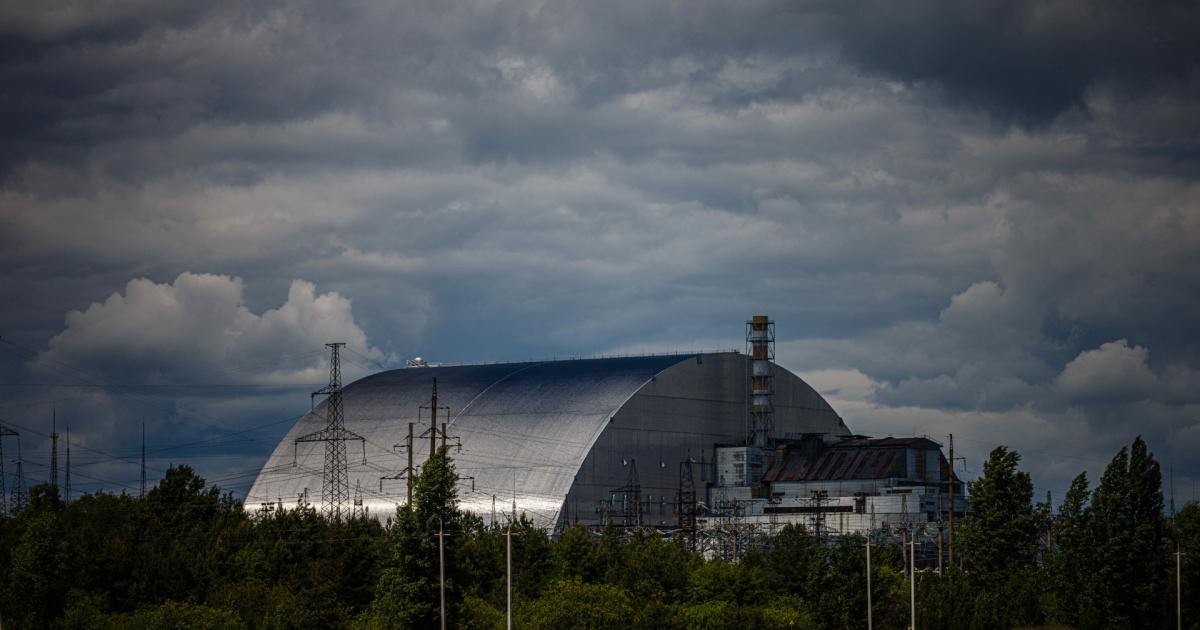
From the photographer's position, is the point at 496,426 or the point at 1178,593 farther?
the point at 496,426

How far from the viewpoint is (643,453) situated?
11838cm

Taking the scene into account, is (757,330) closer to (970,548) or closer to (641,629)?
(970,548)

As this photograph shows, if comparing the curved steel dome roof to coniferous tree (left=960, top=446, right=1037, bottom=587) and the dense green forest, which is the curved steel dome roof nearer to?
the dense green forest

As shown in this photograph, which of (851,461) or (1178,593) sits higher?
(851,461)

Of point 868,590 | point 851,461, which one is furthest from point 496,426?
point 868,590

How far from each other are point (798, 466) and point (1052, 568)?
43.4 m

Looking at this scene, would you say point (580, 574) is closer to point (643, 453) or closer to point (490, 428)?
point (643, 453)

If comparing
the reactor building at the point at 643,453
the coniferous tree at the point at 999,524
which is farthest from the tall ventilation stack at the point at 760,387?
the coniferous tree at the point at 999,524

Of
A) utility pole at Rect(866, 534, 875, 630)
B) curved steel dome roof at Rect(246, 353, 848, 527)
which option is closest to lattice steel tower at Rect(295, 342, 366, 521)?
curved steel dome roof at Rect(246, 353, 848, 527)

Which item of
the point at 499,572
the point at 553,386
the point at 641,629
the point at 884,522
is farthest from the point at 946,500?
the point at 641,629

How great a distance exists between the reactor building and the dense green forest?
1842 centimetres

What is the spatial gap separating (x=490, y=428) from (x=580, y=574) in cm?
3669

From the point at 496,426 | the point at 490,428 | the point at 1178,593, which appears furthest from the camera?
the point at 490,428

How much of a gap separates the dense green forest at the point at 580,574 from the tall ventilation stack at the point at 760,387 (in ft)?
103
